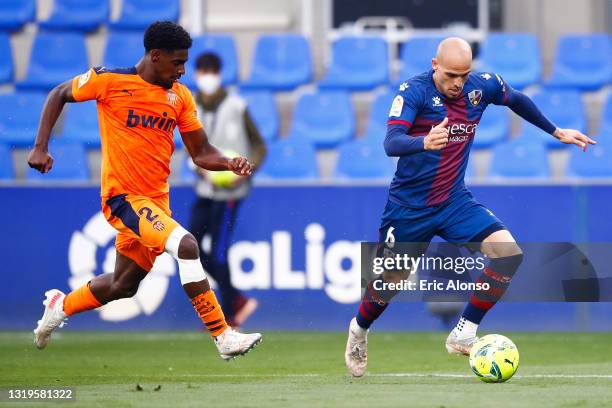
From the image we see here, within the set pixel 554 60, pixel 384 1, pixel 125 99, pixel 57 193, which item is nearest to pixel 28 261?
pixel 57 193

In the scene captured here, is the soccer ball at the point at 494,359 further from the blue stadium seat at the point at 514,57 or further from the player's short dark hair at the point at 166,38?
the blue stadium seat at the point at 514,57

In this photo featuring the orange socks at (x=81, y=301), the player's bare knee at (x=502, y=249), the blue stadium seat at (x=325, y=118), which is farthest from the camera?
the blue stadium seat at (x=325, y=118)

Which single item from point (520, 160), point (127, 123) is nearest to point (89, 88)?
point (127, 123)

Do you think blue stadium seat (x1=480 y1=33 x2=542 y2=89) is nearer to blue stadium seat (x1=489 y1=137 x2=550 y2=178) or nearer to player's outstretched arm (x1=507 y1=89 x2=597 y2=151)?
blue stadium seat (x1=489 y1=137 x2=550 y2=178)

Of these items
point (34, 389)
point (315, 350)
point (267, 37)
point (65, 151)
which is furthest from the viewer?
point (267, 37)

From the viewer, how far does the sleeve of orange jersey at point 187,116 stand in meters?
8.25

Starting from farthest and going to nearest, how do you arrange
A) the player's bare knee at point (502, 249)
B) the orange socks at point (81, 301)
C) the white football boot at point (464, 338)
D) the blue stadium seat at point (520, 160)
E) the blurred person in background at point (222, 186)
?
the blue stadium seat at point (520, 160)
the blurred person in background at point (222, 186)
the orange socks at point (81, 301)
the white football boot at point (464, 338)
the player's bare knee at point (502, 249)

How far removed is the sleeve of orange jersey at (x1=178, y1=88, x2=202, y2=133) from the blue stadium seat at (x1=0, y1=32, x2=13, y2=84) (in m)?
8.26

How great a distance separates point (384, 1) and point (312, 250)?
10769 mm

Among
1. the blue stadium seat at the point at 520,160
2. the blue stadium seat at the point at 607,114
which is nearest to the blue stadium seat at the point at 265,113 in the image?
the blue stadium seat at the point at 520,160

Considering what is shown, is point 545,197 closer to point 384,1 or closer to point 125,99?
point 125,99

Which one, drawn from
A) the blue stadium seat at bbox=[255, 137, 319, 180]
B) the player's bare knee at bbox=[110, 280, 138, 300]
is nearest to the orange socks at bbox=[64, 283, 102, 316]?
the player's bare knee at bbox=[110, 280, 138, 300]

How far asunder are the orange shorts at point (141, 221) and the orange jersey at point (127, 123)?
0.25 ft

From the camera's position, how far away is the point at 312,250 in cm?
1208
